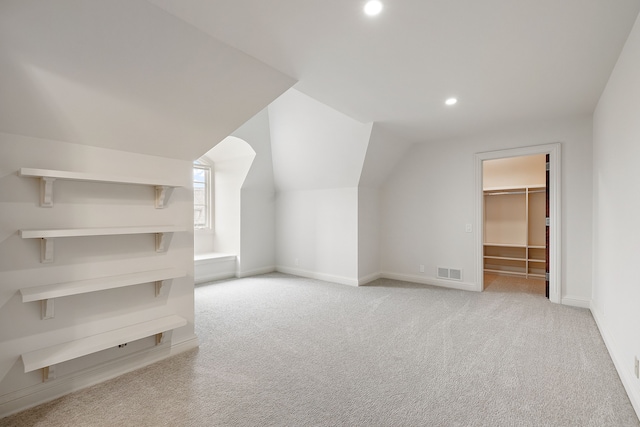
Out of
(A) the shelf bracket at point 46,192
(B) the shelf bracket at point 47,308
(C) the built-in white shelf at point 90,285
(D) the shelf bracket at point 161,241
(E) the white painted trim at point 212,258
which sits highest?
(A) the shelf bracket at point 46,192

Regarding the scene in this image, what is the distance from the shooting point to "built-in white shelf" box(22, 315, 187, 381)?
1884 millimetres

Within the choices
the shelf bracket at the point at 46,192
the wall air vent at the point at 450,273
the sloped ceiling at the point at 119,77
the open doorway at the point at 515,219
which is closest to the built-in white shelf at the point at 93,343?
the shelf bracket at the point at 46,192

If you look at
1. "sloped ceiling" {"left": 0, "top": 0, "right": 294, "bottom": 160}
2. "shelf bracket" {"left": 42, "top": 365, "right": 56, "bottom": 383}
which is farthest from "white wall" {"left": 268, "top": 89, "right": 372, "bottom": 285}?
"shelf bracket" {"left": 42, "top": 365, "right": 56, "bottom": 383}

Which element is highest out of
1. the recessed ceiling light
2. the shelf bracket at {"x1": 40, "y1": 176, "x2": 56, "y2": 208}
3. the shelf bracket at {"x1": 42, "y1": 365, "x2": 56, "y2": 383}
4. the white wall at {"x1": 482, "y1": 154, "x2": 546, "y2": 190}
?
the recessed ceiling light

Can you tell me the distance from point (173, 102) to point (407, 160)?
405cm

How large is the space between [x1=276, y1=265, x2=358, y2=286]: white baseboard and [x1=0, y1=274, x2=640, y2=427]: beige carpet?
4.17 ft

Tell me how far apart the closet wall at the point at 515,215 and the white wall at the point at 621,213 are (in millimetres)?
2457

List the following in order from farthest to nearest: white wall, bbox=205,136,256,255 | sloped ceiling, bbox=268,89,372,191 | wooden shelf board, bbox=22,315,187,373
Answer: white wall, bbox=205,136,256,255
sloped ceiling, bbox=268,89,372,191
wooden shelf board, bbox=22,315,187,373

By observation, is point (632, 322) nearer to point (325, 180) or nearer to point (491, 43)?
point (491, 43)

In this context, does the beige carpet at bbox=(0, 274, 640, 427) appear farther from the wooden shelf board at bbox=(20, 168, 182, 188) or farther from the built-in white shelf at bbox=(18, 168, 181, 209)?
the wooden shelf board at bbox=(20, 168, 182, 188)

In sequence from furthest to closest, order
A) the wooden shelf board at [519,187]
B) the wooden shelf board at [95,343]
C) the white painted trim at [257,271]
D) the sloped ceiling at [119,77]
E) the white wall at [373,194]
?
the white painted trim at [257,271] < the wooden shelf board at [519,187] < the white wall at [373,194] < the wooden shelf board at [95,343] < the sloped ceiling at [119,77]

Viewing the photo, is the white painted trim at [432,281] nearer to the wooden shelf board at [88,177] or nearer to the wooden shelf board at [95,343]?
the wooden shelf board at [95,343]

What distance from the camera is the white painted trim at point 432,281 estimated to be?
4748 millimetres

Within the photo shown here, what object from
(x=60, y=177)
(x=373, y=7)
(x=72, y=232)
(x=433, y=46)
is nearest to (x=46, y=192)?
(x=60, y=177)
